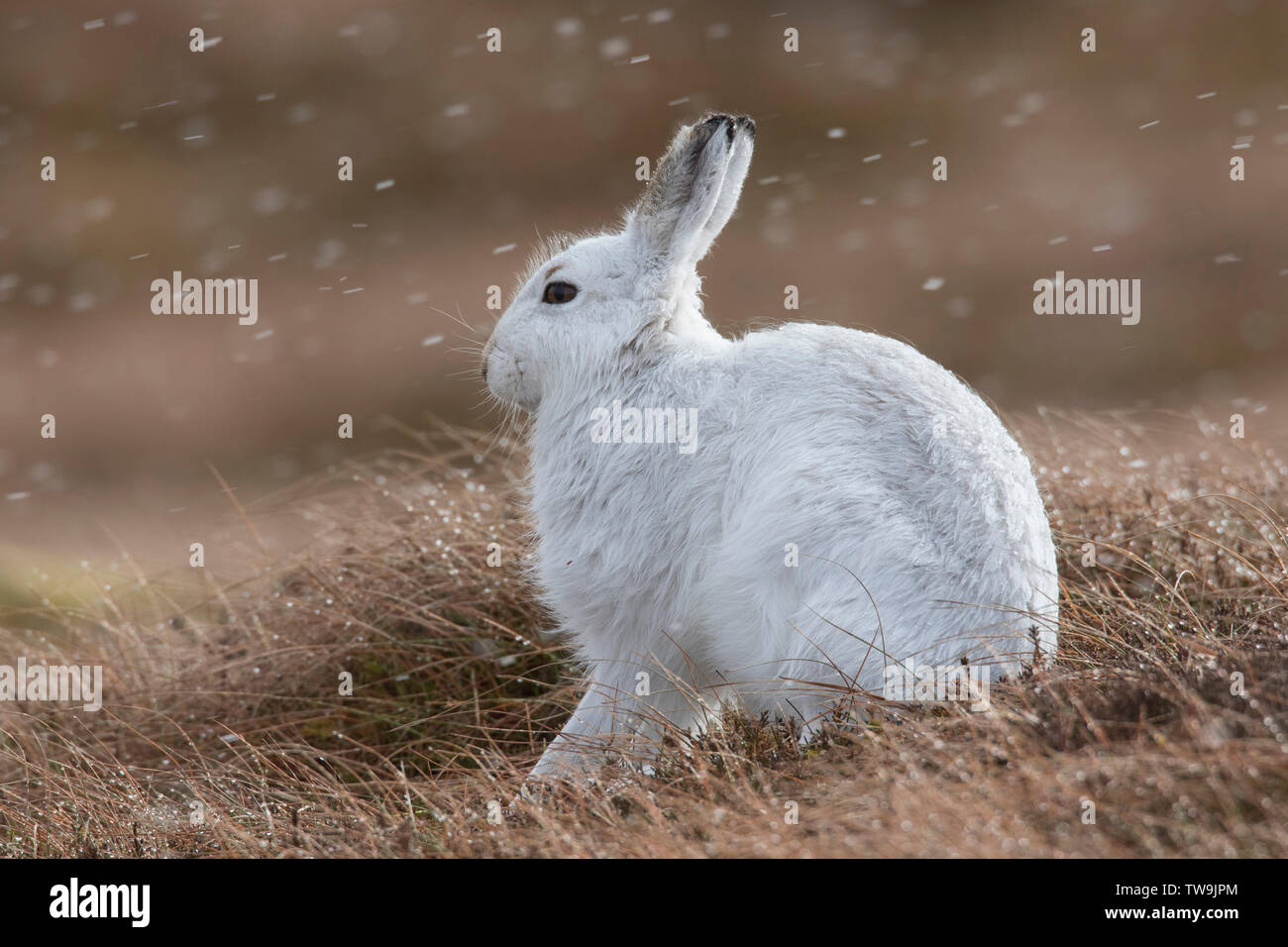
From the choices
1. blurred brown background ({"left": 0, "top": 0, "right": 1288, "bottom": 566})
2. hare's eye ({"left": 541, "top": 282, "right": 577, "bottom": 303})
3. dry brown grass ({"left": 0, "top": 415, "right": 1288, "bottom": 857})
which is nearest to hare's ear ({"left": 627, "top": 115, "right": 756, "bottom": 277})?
hare's eye ({"left": 541, "top": 282, "right": 577, "bottom": 303})

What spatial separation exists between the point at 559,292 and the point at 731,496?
134 cm

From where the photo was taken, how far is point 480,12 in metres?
25.8

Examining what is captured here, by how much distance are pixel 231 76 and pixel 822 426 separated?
84.0 feet

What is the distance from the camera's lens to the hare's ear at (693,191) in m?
4.30

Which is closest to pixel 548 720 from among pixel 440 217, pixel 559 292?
pixel 559 292

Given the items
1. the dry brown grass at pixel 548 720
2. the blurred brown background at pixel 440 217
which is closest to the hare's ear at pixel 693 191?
the dry brown grass at pixel 548 720

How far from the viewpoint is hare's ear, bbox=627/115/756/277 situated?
4301 millimetres

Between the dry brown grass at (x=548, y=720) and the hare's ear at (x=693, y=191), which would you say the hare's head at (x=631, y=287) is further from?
the dry brown grass at (x=548, y=720)

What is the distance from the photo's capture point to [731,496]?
397 centimetres

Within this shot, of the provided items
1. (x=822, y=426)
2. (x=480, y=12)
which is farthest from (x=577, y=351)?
(x=480, y=12)

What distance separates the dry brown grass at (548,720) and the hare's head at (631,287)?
137 cm

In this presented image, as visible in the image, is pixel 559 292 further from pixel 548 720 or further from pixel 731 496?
pixel 548 720

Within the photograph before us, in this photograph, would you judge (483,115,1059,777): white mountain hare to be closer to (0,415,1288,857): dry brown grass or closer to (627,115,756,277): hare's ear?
(627,115,756,277): hare's ear
